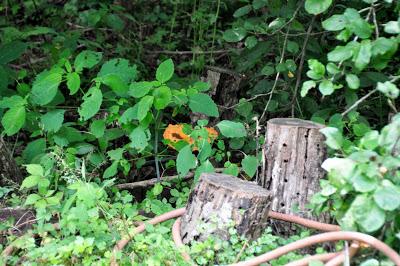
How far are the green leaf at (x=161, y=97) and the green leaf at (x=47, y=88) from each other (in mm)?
677

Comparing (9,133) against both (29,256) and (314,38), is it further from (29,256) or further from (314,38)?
(314,38)

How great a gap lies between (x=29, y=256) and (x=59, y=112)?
1.62 meters

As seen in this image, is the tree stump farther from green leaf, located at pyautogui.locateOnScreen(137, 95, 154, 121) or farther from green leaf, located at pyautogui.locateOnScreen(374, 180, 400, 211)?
green leaf, located at pyautogui.locateOnScreen(137, 95, 154, 121)

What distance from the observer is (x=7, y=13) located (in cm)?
760

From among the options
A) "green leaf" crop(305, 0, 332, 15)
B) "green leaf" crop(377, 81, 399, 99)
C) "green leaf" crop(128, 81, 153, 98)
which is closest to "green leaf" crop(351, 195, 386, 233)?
"green leaf" crop(377, 81, 399, 99)

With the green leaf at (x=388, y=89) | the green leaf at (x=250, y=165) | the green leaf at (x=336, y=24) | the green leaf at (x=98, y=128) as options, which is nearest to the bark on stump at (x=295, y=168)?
the green leaf at (x=250, y=165)

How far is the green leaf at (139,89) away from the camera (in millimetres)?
4312

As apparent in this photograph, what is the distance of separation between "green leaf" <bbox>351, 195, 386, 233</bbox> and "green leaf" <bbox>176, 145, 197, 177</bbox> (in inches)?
62.9

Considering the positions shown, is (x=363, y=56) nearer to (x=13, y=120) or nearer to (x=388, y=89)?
(x=388, y=89)

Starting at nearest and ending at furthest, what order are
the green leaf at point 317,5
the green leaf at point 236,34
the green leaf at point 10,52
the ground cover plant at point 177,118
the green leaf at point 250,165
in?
the ground cover plant at point 177,118 < the green leaf at point 317,5 < the green leaf at point 250,165 < the green leaf at point 236,34 < the green leaf at point 10,52

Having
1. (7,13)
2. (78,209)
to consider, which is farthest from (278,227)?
(7,13)

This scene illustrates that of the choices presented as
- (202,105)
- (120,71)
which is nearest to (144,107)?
(202,105)

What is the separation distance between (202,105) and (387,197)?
6.76ft

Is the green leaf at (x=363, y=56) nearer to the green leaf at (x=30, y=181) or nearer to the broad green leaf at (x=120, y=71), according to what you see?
the green leaf at (x=30, y=181)
